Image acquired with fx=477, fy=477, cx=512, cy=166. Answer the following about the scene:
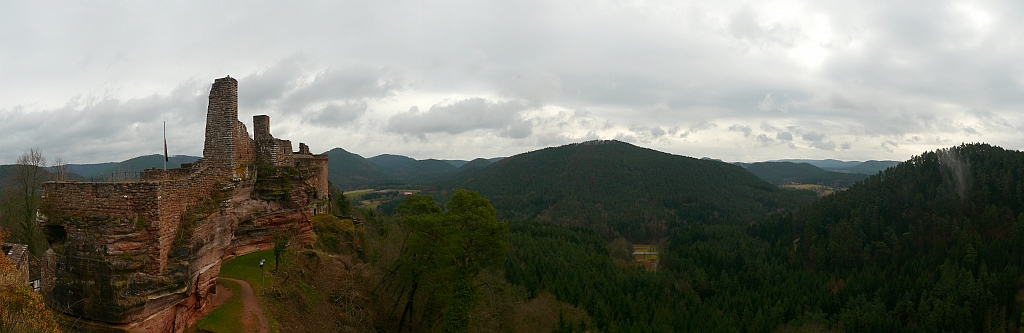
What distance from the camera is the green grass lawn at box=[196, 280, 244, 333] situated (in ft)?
66.3

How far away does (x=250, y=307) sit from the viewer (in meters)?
22.5

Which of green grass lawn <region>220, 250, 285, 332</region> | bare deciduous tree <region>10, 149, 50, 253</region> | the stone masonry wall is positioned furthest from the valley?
bare deciduous tree <region>10, 149, 50, 253</region>

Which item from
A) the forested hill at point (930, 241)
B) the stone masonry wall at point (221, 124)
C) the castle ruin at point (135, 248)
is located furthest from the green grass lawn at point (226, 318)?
the forested hill at point (930, 241)

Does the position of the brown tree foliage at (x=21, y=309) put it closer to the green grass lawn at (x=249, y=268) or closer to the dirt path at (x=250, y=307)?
the dirt path at (x=250, y=307)

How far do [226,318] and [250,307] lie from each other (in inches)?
57.6

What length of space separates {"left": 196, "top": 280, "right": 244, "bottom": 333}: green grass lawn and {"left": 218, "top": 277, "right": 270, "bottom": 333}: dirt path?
215 millimetres

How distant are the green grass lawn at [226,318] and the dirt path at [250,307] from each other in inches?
8.5

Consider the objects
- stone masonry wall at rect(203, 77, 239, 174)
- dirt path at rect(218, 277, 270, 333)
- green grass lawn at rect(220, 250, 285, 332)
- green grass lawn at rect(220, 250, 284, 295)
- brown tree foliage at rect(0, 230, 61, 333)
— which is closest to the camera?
brown tree foliage at rect(0, 230, 61, 333)

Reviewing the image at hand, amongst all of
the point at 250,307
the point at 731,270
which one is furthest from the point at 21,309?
the point at 731,270

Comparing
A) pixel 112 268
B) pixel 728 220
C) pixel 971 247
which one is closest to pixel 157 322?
pixel 112 268

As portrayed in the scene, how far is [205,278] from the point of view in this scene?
20.6m

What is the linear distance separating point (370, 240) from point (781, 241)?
104489 millimetres

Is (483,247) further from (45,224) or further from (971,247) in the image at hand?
(971,247)

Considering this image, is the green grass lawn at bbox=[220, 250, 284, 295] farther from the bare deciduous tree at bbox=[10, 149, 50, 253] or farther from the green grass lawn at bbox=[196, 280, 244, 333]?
the bare deciduous tree at bbox=[10, 149, 50, 253]
